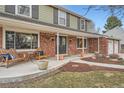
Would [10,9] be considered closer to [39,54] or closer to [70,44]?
[39,54]

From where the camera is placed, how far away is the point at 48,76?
27.3 ft

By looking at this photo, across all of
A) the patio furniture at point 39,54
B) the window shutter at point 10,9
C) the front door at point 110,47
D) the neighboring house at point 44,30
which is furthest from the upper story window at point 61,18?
the front door at point 110,47

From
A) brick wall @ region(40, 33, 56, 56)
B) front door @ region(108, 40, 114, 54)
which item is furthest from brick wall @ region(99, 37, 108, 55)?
brick wall @ region(40, 33, 56, 56)

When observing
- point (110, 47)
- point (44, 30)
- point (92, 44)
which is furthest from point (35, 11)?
point (110, 47)

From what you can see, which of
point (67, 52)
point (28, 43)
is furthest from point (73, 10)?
point (28, 43)

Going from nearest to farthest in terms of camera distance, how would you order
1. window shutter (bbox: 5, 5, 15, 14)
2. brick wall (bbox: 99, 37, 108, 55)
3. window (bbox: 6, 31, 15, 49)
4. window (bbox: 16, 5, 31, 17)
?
window (bbox: 6, 31, 15, 49) → window shutter (bbox: 5, 5, 15, 14) → window (bbox: 16, 5, 31, 17) → brick wall (bbox: 99, 37, 108, 55)

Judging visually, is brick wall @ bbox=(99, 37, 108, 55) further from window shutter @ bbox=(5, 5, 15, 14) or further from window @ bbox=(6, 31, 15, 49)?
window @ bbox=(6, 31, 15, 49)

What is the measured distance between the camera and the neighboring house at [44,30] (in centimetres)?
1059

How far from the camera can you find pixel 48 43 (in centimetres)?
1498

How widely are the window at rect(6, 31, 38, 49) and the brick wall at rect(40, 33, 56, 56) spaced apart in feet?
2.56

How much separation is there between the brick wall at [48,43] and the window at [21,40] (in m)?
0.78

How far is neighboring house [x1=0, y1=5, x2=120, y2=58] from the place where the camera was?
10.6m

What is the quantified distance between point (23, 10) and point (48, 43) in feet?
11.7
